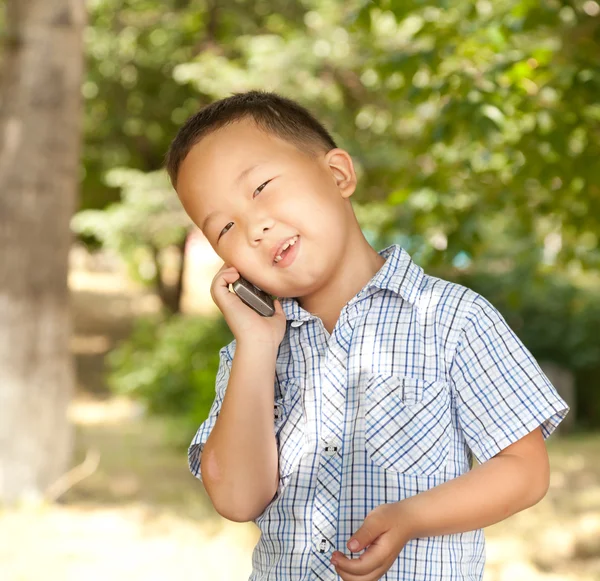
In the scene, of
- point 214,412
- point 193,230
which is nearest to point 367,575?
point 214,412

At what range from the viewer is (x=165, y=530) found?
6082mm

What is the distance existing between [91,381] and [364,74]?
6987mm

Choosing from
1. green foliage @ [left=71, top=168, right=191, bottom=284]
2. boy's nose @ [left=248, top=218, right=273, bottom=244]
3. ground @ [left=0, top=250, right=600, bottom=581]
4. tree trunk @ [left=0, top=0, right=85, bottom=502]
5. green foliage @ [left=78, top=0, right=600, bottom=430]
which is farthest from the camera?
green foliage @ [left=71, top=168, right=191, bottom=284]

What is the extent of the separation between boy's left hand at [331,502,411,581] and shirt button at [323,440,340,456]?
182 millimetres

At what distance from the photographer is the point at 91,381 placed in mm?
14820

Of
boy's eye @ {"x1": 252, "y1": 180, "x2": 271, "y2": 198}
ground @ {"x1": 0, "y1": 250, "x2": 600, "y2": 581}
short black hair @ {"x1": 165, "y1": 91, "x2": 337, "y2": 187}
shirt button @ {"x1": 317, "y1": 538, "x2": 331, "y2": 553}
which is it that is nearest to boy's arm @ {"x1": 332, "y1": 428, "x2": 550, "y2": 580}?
shirt button @ {"x1": 317, "y1": 538, "x2": 331, "y2": 553}

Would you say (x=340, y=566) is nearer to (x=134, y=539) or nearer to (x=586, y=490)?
(x=134, y=539)

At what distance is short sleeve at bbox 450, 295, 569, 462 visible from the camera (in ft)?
5.10

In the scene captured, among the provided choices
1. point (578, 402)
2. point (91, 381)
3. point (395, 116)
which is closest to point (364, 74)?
point (395, 116)

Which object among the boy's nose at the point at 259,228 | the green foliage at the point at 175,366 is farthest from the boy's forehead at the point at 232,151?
the green foliage at the point at 175,366

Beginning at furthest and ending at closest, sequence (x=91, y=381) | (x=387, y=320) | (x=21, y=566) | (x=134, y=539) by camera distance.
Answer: (x=91, y=381), (x=134, y=539), (x=21, y=566), (x=387, y=320)

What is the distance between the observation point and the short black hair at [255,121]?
1773 millimetres

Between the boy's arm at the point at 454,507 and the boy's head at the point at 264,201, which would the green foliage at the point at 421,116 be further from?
the boy's arm at the point at 454,507

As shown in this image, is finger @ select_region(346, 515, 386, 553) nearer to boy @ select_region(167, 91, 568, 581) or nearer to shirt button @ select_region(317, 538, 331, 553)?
boy @ select_region(167, 91, 568, 581)
